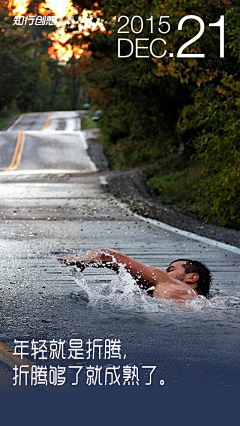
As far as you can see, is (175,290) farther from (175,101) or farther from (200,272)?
(175,101)

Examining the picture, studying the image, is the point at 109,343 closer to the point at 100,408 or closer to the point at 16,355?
the point at 16,355

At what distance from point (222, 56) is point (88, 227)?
5.94m

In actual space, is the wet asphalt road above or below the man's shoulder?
below

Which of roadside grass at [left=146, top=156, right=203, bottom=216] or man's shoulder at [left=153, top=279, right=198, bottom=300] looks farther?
roadside grass at [left=146, top=156, right=203, bottom=216]

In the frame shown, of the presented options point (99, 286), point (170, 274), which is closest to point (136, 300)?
point (170, 274)

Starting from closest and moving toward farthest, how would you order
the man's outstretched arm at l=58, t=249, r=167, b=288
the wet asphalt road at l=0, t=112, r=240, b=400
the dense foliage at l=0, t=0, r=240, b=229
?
the wet asphalt road at l=0, t=112, r=240, b=400
the man's outstretched arm at l=58, t=249, r=167, b=288
the dense foliage at l=0, t=0, r=240, b=229

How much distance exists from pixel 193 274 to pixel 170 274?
0.79ft

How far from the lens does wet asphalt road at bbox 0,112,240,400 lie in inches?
309

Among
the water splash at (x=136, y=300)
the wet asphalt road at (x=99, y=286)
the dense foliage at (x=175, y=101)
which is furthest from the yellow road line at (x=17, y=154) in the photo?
the water splash at (x=136, y=300)

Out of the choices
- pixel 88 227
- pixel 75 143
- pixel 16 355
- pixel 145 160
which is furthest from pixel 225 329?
pixel 75 143

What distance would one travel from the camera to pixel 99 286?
11.5 meters

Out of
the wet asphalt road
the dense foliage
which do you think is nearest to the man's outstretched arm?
the wet asphalt road

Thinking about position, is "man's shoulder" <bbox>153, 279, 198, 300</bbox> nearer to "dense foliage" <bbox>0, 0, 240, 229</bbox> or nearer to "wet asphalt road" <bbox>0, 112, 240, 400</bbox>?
"wet asphalt road" <bbox>0, 112, 240, 400</bbox>

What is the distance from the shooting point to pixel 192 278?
9.59m
